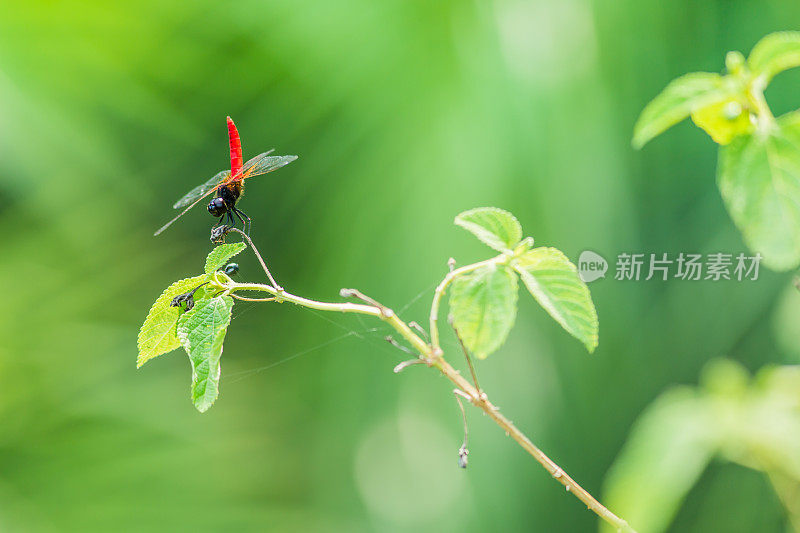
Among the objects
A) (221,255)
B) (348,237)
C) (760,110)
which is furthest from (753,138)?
(348,237)

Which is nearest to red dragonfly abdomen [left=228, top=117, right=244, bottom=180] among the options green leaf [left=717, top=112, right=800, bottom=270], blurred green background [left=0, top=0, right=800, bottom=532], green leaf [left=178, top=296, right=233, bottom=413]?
green leaf [left=178, top=296, right=233, bottom=413]

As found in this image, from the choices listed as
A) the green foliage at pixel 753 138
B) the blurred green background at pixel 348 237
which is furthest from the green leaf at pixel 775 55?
the blurred green background at pixel 348 237

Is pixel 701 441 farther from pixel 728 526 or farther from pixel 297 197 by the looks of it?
pixel 297 197

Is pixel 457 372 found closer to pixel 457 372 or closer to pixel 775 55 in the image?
pixel 457 372

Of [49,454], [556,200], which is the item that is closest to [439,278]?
[556,200]

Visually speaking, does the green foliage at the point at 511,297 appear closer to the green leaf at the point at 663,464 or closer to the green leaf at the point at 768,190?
the green leaf at the point at 768,190

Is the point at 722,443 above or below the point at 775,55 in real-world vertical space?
below
